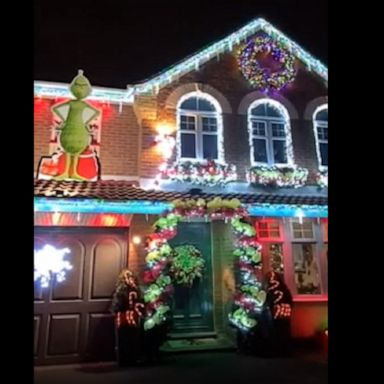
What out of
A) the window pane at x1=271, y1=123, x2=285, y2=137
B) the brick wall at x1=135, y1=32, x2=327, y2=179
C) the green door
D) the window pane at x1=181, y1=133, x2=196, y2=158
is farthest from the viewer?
the window pane at x1=271, y1=123, x2=285, y2=137

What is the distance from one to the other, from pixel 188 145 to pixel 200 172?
2.38 feet

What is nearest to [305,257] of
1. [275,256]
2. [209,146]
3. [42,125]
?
[275,256]

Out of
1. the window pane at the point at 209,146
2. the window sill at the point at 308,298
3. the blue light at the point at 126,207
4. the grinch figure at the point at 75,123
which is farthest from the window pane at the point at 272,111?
the window sill at the point at 308,298

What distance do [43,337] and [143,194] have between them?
303 centimetres

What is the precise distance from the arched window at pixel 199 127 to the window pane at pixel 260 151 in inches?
34.0

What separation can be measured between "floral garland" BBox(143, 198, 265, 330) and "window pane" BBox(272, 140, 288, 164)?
2332 millimetres

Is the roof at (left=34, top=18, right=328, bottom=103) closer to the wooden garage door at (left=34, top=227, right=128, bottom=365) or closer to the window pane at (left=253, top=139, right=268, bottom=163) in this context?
the window pane at (left=253, top=139, right=268, bottom=163)

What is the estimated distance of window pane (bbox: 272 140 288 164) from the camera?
9273 millimetres

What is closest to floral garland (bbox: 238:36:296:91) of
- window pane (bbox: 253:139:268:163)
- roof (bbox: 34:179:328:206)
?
window pane (bbox: 253:139:268:163)

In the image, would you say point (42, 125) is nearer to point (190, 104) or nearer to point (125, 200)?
point (125, 200)

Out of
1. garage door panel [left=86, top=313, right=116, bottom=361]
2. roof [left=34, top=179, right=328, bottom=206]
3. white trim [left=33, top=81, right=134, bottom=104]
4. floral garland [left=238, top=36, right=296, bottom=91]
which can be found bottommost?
garage door panel [left=86, top=313, right=116, bottom=361]

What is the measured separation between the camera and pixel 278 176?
896 cm

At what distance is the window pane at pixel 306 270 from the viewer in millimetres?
8805
